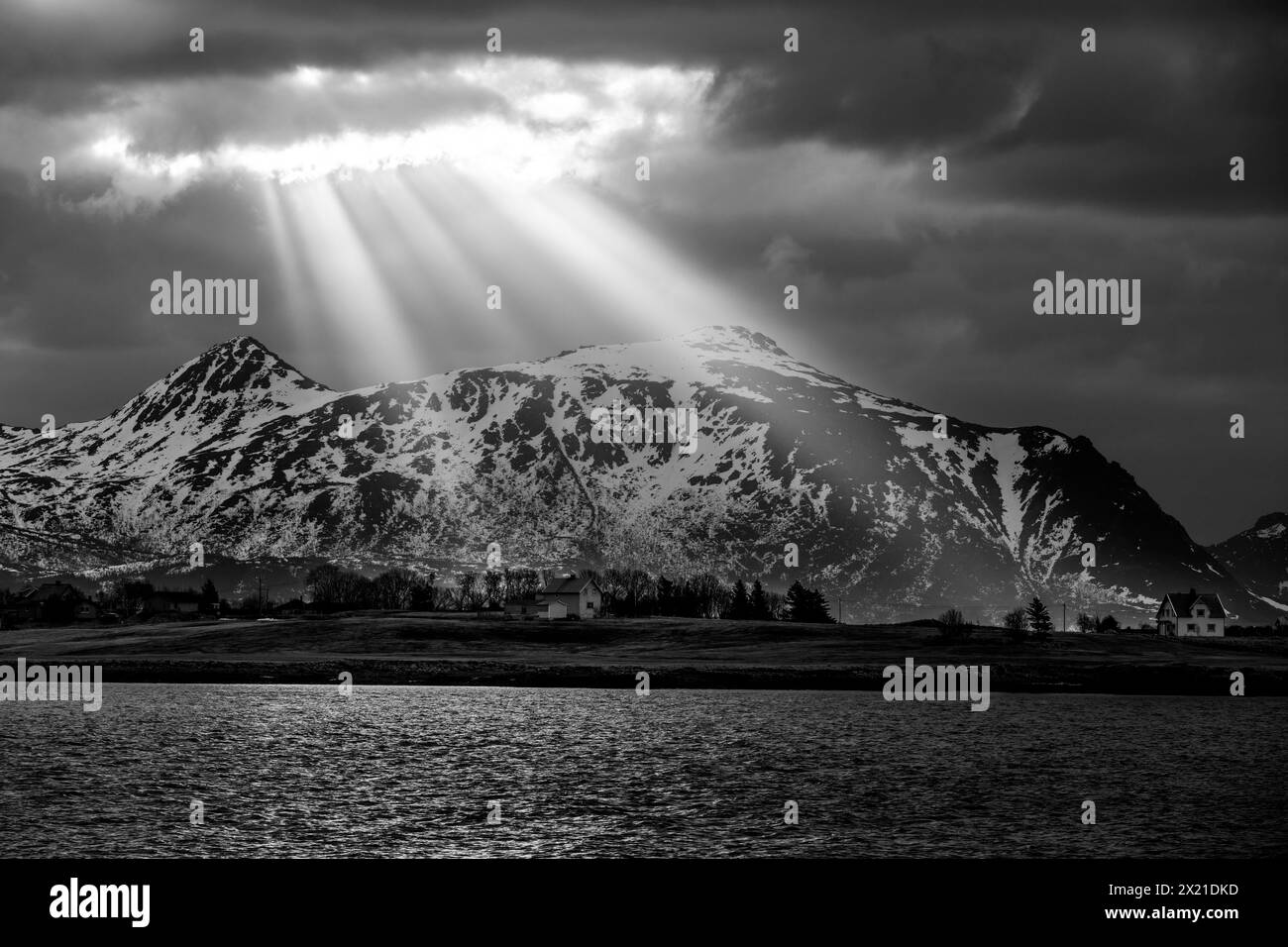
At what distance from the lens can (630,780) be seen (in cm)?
7894

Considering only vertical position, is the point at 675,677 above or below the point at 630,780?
below

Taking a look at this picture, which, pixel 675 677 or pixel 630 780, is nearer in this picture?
pixel 630 780

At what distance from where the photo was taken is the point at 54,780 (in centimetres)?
7588

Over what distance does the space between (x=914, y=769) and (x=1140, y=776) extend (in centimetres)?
1364

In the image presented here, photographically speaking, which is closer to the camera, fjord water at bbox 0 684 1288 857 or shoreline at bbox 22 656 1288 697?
fjord water at bbox 0 684 1288 857

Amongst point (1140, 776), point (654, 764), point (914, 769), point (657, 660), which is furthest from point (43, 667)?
point (1140, 776)

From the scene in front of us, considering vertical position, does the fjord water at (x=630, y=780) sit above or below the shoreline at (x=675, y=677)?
above

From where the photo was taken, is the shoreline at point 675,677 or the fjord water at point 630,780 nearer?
the fjord water at point 630,780

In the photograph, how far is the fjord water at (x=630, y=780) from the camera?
195 feet

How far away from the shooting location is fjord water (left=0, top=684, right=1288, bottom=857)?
59562 millimetres

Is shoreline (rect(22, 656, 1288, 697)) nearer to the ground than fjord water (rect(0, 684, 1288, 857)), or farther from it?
nearer to the ground
